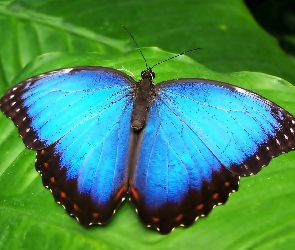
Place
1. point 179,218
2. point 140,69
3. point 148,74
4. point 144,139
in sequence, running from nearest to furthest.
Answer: point 179,218 → point 144,139 → point 148,74 → point 140,69

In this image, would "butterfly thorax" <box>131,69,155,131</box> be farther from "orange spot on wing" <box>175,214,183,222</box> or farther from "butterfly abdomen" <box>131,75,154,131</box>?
"orange spot on wing" <box>175,214,183,222</box>

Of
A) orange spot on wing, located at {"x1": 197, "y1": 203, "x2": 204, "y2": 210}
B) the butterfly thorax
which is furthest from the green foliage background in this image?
the butterfly thorax

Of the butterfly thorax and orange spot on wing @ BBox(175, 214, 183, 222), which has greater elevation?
the butterfly thorax

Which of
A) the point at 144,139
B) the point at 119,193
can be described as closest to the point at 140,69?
the point at 144,139

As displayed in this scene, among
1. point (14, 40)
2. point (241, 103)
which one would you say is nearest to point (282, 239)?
point (241, 103)

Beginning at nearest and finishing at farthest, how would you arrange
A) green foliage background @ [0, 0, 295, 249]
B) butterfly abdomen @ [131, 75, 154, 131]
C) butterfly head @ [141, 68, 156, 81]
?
green foliage background @ [0, 0, 295, 249] → butterfly abdomen @ [131, 75, 154, 131] → butterfly head @ [141, 68, 156, 81]

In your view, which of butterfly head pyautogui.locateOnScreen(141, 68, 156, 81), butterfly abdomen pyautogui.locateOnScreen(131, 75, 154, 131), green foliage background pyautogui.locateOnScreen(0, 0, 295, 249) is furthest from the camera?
A: butterfly head pyautogui.locateOnScreen(141, 68, 156, 81)

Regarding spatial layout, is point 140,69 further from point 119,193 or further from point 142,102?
point 119,193
